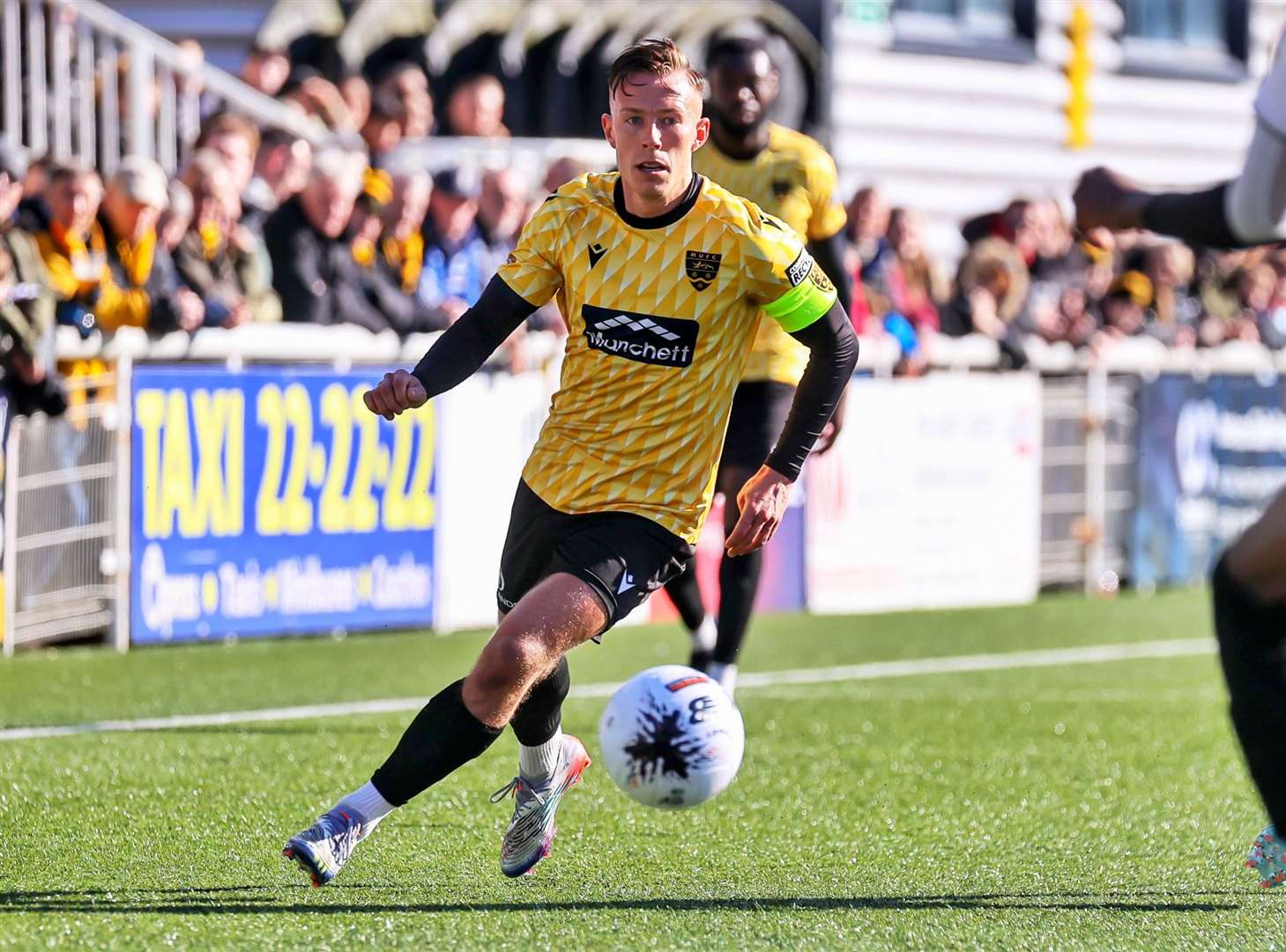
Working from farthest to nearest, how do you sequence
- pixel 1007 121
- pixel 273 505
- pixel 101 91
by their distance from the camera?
pixel 1007 121, pixel 101 91, pixel 273 505

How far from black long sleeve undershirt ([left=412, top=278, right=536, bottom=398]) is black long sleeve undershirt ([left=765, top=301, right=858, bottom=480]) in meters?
0.78

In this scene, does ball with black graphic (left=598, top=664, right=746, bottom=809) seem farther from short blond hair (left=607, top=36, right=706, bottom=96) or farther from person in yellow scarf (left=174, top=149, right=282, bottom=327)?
person in yellow scarf (left=174, top=149, right=282, bottom=327)

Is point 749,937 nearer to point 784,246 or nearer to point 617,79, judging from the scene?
point 784,246

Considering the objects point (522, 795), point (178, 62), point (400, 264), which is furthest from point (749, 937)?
point (178, 62)

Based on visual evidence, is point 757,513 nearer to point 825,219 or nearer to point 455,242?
point 825,219

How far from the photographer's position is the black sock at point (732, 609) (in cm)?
841

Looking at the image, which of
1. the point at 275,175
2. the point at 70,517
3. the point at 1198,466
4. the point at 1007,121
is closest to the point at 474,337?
the point at 70,517

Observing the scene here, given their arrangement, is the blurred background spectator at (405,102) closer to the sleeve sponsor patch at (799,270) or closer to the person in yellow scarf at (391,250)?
the person in yellow scarf at (391,250)

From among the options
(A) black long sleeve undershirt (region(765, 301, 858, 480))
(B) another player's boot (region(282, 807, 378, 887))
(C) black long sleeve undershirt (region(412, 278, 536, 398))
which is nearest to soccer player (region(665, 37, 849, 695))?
(A) black long sleeve undershirt (region(765, 301, 858, 480))

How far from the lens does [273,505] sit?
11.6 meters

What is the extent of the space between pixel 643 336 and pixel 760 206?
8.74 feet

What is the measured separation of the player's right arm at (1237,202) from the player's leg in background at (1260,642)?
607 mm

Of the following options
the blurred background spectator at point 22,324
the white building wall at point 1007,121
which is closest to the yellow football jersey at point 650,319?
the blurred background spectator at point 22,324

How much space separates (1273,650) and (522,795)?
2.07 metres
